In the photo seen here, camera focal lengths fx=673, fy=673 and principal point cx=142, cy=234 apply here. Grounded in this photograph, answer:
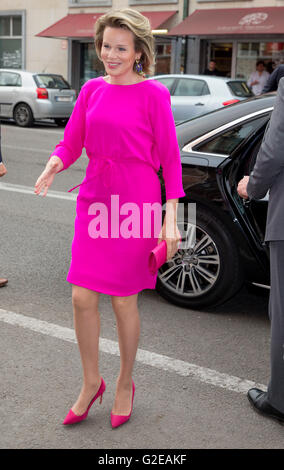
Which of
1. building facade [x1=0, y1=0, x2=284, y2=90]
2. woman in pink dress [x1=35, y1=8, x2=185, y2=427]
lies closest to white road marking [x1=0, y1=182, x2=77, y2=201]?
woman in pink dress [x1=35, y1=8, x2=185, y2=427]

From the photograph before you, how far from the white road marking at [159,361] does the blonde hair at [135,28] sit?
1.58m

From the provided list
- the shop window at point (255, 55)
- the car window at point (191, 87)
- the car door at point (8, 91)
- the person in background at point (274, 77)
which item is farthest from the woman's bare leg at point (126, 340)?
the shop window at point (255, 55)

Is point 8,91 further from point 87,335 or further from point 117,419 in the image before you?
point 117,419

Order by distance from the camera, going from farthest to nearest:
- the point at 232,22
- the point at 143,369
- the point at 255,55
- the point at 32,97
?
the point at 255,55, the point at 232,22, the point at 32,97, the point at 143,369

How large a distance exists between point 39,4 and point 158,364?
24.1 meters

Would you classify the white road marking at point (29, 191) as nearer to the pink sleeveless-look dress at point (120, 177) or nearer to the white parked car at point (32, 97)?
the pink sleeveless-look dress at point (120, 177)

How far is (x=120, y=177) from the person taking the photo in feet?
9.14

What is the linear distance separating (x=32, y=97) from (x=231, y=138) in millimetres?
13984

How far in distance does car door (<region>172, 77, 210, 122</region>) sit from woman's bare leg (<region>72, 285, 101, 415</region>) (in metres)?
11.7

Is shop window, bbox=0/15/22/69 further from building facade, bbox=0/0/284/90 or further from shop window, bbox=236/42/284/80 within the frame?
shop window, bbox=236/42/284/80

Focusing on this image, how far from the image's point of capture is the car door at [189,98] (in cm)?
1430

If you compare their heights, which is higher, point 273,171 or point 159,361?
point 273,171

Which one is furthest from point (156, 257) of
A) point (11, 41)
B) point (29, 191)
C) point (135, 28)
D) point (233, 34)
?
point (11, 41)
